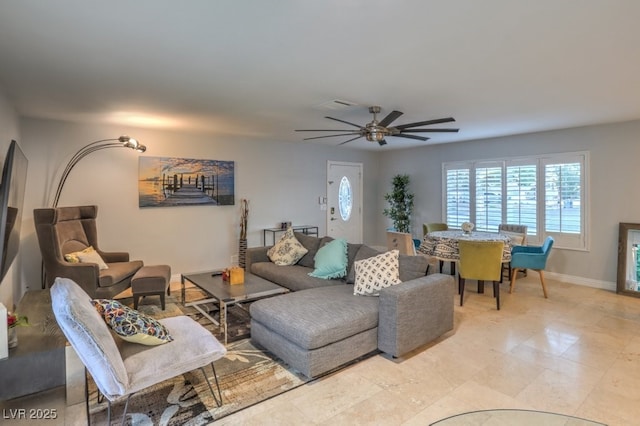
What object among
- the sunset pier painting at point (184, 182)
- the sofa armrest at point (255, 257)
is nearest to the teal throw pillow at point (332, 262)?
the sofa armrest at point (255, 257)

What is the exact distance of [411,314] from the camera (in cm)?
288

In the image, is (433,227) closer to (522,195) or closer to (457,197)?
(457,197)

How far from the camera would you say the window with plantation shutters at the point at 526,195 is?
522cm

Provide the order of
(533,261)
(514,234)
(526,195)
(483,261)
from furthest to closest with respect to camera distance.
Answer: (526,195)
(514,234)
(533,261)
(483,261)

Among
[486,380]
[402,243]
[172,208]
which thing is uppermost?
[172,208]

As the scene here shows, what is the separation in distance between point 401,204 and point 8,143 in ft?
20.8

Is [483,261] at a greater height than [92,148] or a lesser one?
lesser

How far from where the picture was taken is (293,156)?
6785 mm

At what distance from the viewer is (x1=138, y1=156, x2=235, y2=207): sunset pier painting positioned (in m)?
5.24

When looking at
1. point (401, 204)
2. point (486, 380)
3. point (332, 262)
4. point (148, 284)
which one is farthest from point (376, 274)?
point (401, 204)

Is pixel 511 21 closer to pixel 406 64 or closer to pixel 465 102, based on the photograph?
pixel 406 64

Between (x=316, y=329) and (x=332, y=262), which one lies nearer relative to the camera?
(x=316, y=329)

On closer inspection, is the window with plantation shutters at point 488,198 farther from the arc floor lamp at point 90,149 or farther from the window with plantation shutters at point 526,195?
the arc floor lamp at point 90,149

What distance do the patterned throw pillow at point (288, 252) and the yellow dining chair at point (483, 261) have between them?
2.01 m
